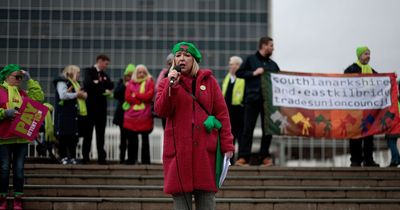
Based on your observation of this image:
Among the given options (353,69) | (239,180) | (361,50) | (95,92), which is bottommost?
(239,180)

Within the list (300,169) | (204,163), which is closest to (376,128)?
(300,169)

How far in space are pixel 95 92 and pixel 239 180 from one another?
3.54 metres

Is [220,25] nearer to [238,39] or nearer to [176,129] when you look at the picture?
[238,39]

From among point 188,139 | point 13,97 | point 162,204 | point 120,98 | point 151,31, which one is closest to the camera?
point 188,139

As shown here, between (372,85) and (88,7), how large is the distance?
2902 inches

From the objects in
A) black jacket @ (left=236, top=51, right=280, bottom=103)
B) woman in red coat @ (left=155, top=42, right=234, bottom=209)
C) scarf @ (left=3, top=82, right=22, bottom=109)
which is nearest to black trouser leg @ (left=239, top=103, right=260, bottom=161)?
black jacket @ (left=236, top=51, right=280, bottom=103)

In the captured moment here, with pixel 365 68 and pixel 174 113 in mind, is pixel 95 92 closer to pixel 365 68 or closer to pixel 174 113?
pixel 365 68

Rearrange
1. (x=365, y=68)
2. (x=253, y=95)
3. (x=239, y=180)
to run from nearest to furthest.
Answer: (x=239, y=180), (x=253, y=95), (x=365, y=68)

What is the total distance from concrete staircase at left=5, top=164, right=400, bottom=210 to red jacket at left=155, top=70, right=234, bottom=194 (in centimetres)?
310

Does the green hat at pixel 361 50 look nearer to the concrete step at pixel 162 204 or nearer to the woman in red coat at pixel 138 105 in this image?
the woman in red coat at pixel 138 105

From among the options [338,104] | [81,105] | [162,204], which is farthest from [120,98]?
[162,204]

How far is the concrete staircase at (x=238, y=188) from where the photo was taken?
977 centimetres

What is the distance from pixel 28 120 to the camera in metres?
9.85

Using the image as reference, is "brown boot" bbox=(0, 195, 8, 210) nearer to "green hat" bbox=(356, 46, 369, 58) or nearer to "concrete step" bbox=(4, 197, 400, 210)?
"concrete step" bbox=(4, 197, 400, 210)
